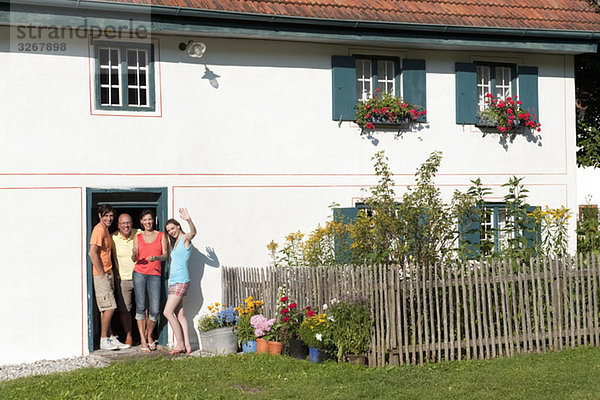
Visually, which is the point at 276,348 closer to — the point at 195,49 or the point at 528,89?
the point at 195,49

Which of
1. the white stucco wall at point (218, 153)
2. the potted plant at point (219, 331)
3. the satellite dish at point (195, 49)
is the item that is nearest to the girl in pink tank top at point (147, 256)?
the white stucco wall at point (218, 153)

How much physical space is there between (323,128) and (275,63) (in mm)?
1296

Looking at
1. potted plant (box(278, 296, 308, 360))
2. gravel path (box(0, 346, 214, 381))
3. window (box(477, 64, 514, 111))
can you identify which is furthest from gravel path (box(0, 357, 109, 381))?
window (box(477, 64, 514, 111))

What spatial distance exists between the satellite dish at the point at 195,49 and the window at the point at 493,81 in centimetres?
503

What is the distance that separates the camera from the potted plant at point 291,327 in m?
11.1

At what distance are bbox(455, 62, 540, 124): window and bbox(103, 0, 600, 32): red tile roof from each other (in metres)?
0.80

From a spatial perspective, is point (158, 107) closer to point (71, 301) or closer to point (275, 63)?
point (275, 63)

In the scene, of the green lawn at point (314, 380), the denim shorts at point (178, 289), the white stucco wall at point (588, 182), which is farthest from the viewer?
the white stucco wall at point (588, 182)

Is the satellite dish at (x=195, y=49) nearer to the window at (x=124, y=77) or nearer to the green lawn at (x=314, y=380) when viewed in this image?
the window at (x=124, y=77)

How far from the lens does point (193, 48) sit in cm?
1268

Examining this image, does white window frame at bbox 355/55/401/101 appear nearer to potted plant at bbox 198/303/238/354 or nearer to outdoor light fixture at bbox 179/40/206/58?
outdoor light fixture at bbox 179/40/206/58

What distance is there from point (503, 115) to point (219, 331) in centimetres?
624

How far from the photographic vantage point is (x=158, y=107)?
40.8 ft

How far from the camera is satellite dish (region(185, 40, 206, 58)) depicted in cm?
1266
